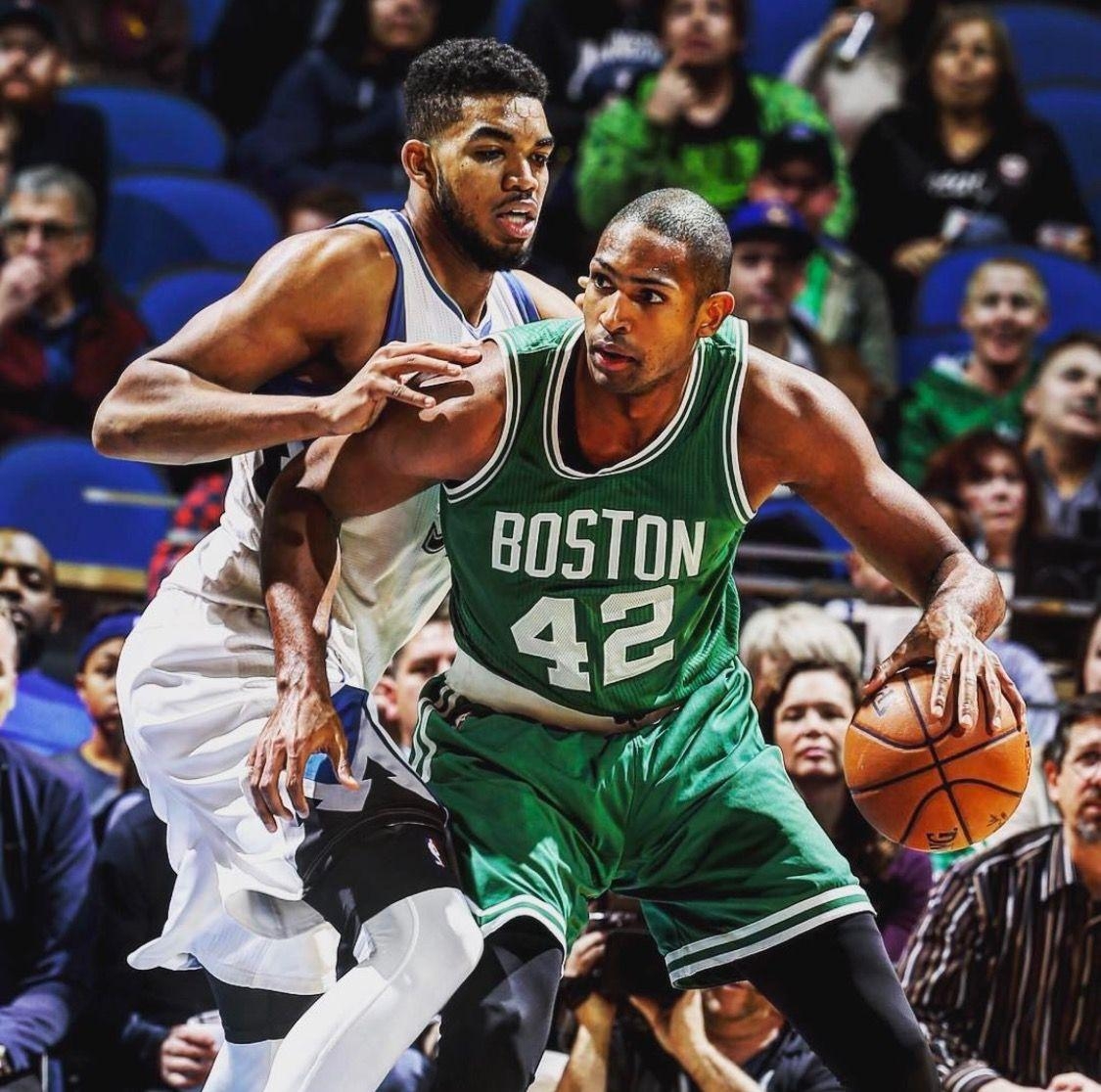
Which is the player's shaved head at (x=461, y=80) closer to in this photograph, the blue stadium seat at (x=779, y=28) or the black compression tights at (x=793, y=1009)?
the black compression tights at (x=793, y=1009)

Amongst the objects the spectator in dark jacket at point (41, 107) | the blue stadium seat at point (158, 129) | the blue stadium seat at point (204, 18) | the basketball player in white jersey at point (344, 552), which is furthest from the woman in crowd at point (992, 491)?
the blue stadium seat at point (204, 18)

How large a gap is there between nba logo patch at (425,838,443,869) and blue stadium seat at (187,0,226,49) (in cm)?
670

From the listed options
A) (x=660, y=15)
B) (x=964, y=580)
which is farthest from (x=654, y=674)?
(x=660, y=15)

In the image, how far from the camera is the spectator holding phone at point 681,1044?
4305 millimetres

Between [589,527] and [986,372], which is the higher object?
[986,372]

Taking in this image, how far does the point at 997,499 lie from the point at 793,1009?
11.0ft

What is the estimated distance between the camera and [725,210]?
7.63 meters

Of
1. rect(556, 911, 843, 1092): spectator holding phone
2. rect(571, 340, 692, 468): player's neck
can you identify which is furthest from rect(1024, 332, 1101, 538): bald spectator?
rect(571, 340, 692, 468): player's neck

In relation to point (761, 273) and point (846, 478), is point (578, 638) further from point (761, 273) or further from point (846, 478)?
point (761, 273)

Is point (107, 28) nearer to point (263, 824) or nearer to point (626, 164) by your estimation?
point (626, 164)

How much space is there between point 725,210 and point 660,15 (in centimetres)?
133

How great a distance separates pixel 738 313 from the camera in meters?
6.86

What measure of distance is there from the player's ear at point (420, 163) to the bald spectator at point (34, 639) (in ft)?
7.07

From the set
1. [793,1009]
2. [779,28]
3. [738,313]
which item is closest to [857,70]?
[779,28]
